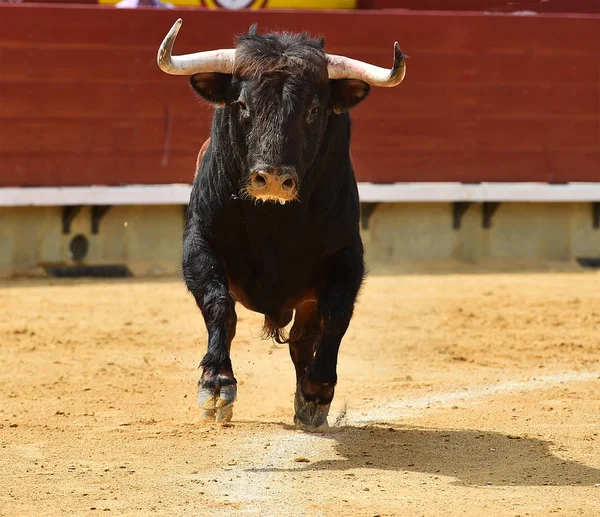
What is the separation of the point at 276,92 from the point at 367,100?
5.32 m

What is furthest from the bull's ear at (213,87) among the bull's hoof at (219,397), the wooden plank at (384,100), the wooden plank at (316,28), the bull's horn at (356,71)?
the wooden plank at (316,28)

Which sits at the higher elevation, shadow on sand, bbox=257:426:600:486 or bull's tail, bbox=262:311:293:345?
bull's tail, bbox=262:311:293:345

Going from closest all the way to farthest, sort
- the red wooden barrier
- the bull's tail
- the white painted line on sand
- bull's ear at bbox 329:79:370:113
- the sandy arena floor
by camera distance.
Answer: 1. the sandy arena floor
2. bull's ear at bbox 329:79:370:113
3. the bull's tail
4. the white painted line on sand
5. the red wooden barrier

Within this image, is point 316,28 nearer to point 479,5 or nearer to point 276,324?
point 479,5

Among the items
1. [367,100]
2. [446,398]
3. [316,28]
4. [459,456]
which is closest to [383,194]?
[367,100]

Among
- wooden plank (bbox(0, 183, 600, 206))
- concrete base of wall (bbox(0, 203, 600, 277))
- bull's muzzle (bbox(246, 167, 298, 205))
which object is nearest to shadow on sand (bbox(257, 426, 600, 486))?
bull's muzzle (bbox(246, 167, 298, 205))

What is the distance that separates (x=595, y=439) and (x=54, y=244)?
5.18m

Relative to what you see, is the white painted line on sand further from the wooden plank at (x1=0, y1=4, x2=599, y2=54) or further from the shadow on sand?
the wooden plank at (x1=0, y1=4, x2=599, y2=54)

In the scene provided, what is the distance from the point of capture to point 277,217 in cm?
414

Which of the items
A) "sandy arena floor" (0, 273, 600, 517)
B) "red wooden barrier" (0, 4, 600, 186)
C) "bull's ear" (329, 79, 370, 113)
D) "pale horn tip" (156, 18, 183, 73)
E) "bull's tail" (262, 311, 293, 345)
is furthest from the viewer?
"red wooden barrier" (0, 4, 600, 186)

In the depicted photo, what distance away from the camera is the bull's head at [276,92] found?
371 centimetres

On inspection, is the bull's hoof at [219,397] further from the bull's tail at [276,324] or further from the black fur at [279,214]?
the bull's tail at [276,324]

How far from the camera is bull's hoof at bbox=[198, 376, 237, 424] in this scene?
12.3 ft

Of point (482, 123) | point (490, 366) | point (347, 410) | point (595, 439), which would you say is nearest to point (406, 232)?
point (482, 123)
